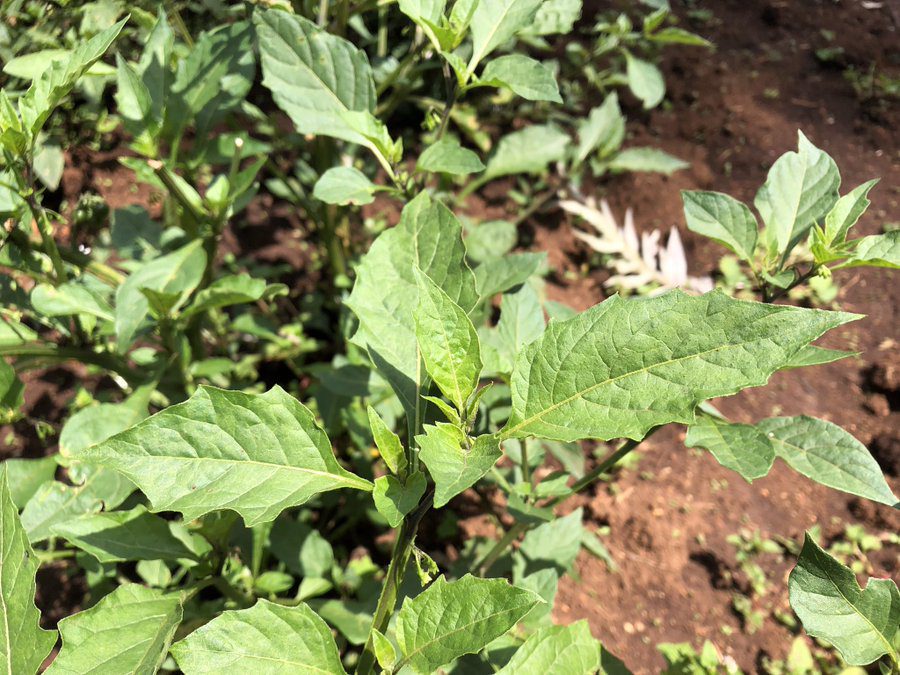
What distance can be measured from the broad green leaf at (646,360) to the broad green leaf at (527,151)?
1.89 metres

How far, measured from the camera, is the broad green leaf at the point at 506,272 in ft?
5.38

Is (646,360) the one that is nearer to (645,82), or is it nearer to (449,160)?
(449,160)

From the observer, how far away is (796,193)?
1.36m

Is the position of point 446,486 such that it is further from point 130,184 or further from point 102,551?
point 130,184

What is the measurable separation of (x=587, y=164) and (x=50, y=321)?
2.51 m

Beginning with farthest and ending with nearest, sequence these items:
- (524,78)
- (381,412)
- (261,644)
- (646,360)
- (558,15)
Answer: (381,412) < (558,15) < (524,78) < (261,644) < (646,360)

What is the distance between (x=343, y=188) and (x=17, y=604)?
43.2 inches

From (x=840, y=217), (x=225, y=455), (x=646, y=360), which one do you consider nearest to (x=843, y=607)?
(x=646, y=360)

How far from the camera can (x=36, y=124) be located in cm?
126

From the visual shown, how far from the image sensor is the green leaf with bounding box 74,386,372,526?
1037 mm

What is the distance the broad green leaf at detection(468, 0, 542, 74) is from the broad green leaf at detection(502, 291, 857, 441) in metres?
0.87

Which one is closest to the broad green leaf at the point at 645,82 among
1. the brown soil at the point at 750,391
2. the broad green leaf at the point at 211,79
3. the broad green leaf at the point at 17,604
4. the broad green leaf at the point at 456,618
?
the brown soil at the point at 750,391

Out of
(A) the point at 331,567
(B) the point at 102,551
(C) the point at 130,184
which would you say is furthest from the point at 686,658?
(C) the point at 130,184

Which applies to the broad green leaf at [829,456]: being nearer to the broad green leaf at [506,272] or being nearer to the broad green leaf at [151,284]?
the broad green leaf at [506,272]
